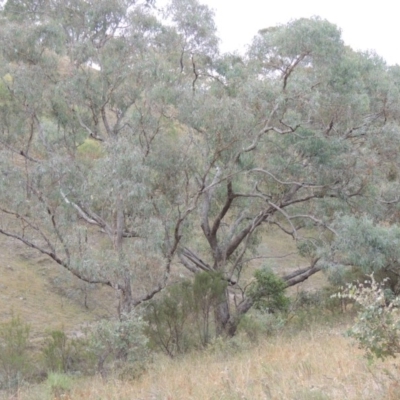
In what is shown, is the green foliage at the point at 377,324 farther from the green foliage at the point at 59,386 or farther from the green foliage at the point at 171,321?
the green foliage at the point at 171,321

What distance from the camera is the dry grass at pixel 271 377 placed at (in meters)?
4.56

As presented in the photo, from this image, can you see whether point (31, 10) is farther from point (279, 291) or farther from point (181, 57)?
point (279, 291)

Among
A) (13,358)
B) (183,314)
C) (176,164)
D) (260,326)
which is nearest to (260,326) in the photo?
(260,326)

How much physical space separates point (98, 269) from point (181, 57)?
4.56 metres

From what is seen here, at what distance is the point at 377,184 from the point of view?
12641 mm

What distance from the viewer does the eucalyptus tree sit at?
10.6 metres

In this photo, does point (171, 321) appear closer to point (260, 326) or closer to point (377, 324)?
point (260, 326)

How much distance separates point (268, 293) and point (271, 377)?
717cm

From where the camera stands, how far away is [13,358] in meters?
9.77

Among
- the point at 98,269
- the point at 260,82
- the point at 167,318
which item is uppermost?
the point at 260,82

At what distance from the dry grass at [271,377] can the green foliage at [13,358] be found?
58.3 inches

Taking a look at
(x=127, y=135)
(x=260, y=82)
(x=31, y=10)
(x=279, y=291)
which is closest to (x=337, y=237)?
(x=279, y=291)

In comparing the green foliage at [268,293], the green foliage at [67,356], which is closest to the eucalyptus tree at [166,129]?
the green foliage at [268,293]

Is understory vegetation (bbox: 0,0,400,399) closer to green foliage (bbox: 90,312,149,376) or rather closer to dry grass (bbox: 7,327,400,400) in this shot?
green foliage (bbox: 90,312,149,376)
